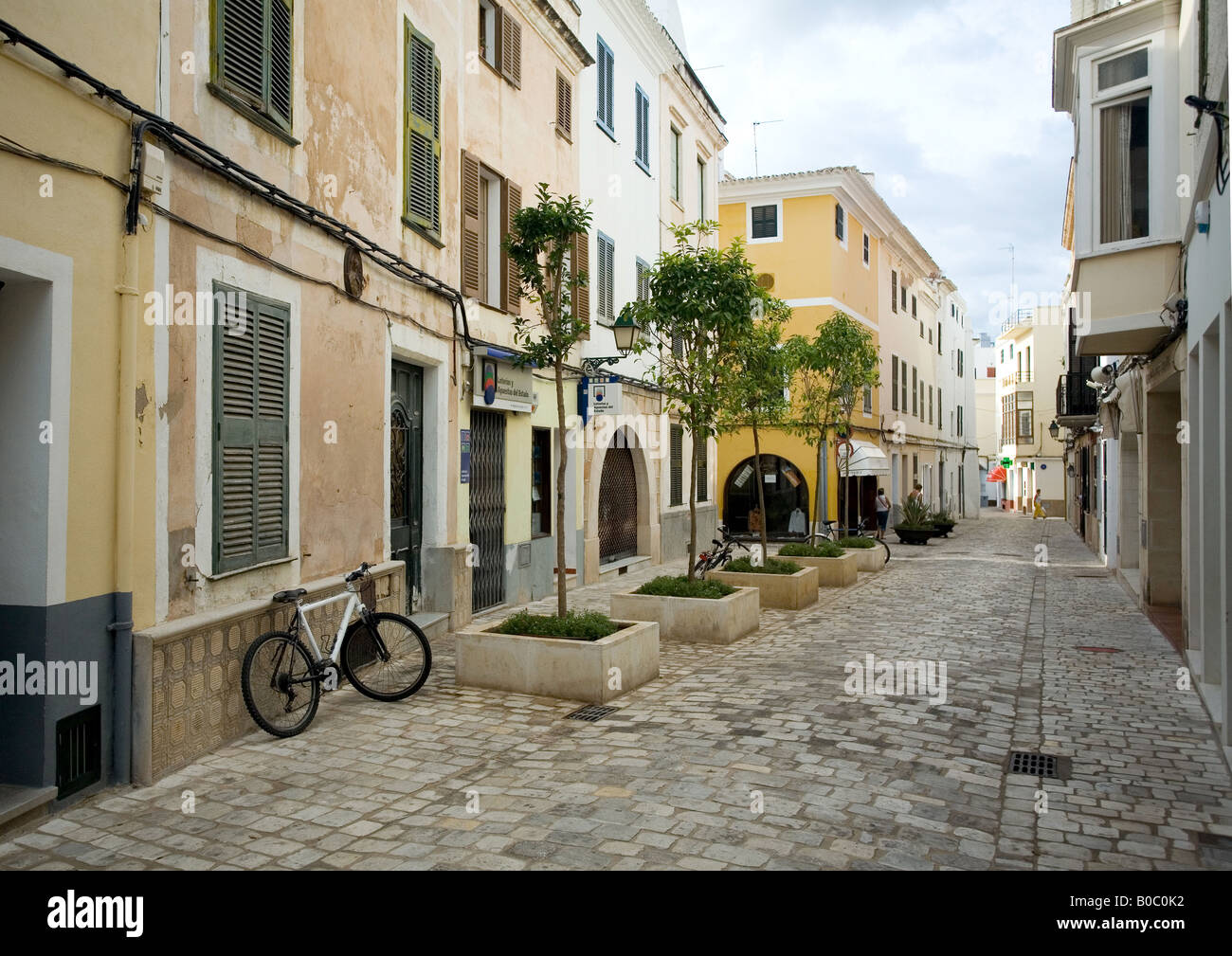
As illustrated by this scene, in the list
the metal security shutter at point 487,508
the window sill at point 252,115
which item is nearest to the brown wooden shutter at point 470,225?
the metal security shutter at point 487,508

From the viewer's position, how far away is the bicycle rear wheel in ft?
20.1

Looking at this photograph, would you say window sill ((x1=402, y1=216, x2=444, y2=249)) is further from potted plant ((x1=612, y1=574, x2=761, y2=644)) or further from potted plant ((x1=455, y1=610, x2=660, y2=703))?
potted plant ((x1=612, y1=574, x2=761, y2=644))

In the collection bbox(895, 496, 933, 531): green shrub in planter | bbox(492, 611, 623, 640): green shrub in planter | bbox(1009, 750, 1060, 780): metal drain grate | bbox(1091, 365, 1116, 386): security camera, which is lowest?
bbox(1009, 750, 1060, 780): metal drain grate

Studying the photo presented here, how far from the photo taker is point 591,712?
23.4 feet

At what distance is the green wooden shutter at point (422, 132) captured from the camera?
9586 mm

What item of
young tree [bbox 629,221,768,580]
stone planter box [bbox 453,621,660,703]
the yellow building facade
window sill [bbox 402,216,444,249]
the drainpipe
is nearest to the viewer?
the drainpipe

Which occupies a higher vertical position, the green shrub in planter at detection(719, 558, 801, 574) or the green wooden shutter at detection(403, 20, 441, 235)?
the green wooden shutter at detection(403, 20, 441, 235)

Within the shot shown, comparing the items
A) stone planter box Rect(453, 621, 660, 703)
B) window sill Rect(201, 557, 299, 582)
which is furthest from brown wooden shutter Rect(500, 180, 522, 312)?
window sill Rect(201, 557, 299, 582)

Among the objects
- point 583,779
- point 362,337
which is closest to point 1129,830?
point 583,779

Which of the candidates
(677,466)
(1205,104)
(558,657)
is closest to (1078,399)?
(677,466)

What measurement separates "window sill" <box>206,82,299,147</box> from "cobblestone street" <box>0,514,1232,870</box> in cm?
426

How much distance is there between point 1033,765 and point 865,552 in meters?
12.3

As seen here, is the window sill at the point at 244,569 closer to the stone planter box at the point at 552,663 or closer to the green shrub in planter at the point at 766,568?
the stone planter box at the point at 552,663
